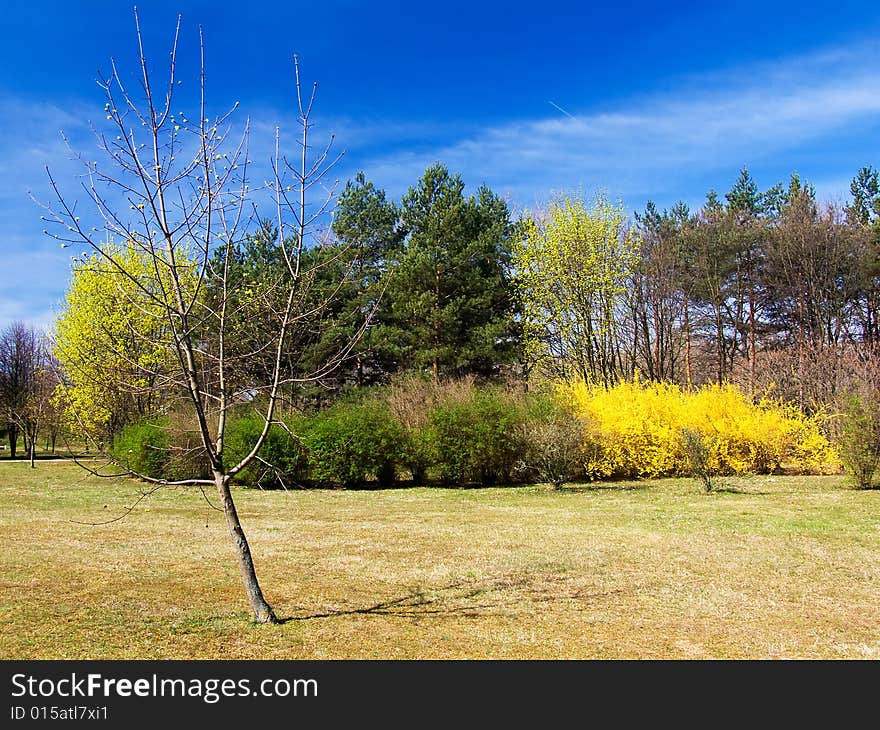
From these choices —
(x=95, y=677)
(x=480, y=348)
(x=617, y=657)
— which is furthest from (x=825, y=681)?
(x=480, y=348)

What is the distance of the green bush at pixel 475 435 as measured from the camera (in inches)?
755

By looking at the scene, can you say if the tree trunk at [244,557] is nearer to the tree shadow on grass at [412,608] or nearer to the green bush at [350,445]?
the tree shadow on grass at [412,608]

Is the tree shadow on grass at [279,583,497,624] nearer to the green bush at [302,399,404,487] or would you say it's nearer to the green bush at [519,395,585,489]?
the green bush at [519,395,585,489]

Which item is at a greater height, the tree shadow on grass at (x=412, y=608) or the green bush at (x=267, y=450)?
the green bush at (x=267, y=450)

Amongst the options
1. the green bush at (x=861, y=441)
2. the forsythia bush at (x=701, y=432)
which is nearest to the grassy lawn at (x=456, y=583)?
the green bush at (x=861, y=441)

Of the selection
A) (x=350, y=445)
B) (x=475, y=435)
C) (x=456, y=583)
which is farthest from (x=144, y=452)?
(x=456, y=583)

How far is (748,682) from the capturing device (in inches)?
173

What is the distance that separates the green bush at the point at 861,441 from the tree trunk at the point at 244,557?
14796mm

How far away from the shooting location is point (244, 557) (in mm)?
5551

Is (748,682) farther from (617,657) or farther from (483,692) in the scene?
(483,692)

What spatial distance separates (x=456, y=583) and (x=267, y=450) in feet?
42.6

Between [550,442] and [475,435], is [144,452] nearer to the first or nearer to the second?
[475,435]

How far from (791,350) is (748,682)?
27.1m

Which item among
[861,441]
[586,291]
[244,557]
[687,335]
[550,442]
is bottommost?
[244,557]
